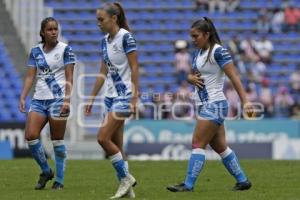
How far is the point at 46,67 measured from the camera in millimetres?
12594

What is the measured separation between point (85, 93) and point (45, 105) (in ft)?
51.2

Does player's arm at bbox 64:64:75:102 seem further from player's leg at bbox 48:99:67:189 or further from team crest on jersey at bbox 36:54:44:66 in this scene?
team crest on jersey at bbox 36:54:44:66

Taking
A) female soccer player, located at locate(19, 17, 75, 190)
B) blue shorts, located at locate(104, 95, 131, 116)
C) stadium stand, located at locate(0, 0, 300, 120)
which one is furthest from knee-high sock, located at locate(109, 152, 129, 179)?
stadium stand, located at locate(0, 0, 300, 120)

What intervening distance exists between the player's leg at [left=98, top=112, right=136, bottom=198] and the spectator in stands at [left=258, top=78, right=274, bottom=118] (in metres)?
15.9

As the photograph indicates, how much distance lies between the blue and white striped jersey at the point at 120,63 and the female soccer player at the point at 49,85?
1.13 meters

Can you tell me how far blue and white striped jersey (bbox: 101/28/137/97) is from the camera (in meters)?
11.4

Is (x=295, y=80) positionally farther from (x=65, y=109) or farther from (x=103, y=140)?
(x=103, y=140)

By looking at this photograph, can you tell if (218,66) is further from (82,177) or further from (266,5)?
(266,5)

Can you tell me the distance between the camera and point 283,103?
27.5 meters

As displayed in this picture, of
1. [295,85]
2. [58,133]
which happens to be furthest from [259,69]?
[58,133]

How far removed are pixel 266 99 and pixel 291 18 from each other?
6043 mm

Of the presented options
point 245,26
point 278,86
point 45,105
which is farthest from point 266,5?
point 45,105

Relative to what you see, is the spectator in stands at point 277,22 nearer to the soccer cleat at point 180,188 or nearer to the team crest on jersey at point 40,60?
the team crest on jersey at point 40,60

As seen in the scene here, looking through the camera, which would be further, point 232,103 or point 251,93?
point 251,93
